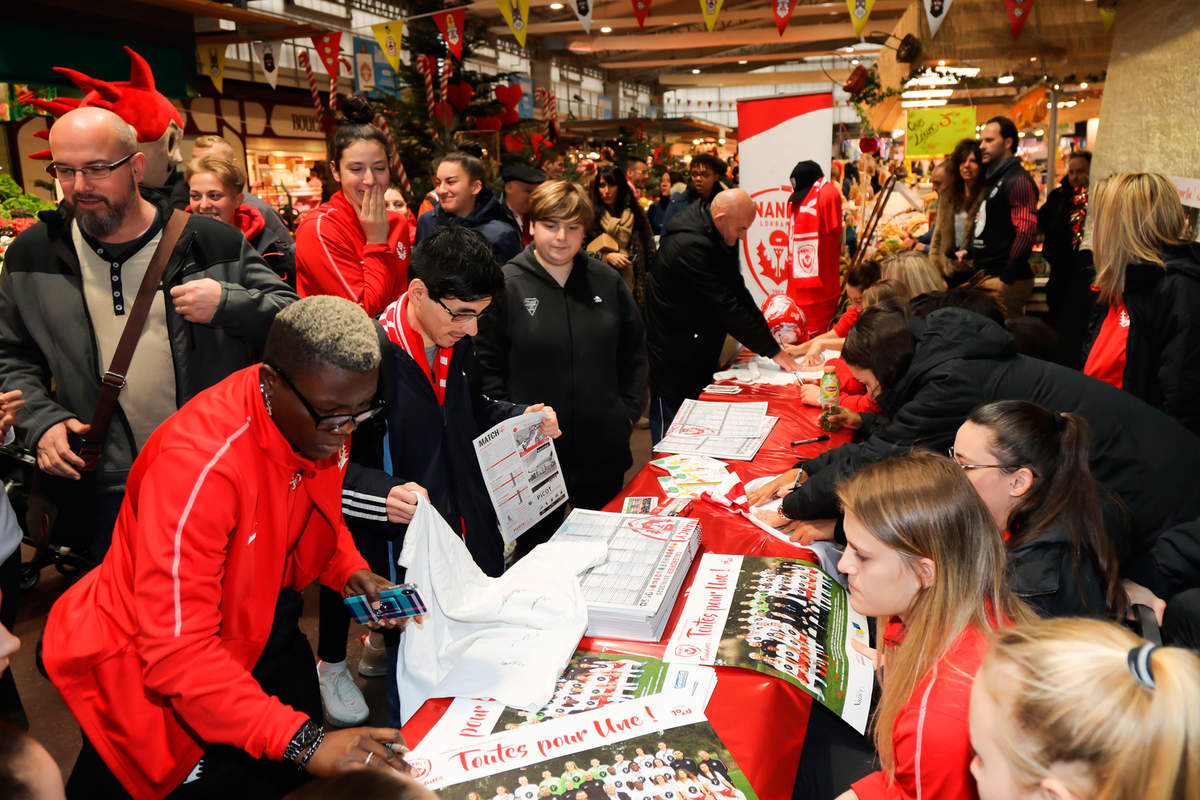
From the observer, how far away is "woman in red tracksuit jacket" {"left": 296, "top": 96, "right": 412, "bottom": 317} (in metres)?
2.99

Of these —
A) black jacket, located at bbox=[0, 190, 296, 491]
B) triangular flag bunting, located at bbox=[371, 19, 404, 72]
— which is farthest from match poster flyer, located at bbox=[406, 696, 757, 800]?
triangular flag bunting, located at bbox=[371, 19, 404, 72]

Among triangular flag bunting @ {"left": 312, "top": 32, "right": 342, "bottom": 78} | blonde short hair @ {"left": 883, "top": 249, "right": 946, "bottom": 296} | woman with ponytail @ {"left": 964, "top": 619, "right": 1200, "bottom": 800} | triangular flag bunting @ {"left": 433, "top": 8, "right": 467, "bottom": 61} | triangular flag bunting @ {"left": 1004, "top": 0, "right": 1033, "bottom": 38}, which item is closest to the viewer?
woman with ponytail @ {"left": 964, "top": 619, "right": 1200, "bottom": 800}

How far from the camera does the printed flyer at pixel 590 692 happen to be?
1.36m

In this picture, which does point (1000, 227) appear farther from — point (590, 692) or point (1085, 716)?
point (1085, 716)

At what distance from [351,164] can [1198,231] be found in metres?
3.99

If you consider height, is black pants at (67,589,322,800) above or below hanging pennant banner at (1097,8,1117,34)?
below

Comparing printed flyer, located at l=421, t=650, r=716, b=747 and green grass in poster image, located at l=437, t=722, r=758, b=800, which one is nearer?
green grass in poster image, located at l=437, t=722, r=758, b=800

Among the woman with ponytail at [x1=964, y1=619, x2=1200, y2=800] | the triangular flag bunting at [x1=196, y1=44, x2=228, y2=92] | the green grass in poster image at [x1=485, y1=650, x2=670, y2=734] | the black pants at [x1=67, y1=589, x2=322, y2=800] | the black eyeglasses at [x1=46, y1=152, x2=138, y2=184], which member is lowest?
the black pants at [x1=67, y1=589, x2=322, y2=800]

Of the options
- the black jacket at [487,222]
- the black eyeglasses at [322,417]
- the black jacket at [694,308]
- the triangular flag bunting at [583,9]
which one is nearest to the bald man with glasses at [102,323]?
the black eyeglasses at [322,417]

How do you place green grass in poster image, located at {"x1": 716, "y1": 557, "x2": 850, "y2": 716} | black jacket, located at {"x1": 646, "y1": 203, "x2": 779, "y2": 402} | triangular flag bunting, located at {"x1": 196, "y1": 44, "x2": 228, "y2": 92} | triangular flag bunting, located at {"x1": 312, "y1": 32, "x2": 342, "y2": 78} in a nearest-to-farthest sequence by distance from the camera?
green grass in poster image, located at {"x1": 716, "y1": 557, "x2": 850, "y2": 716}, black jacket, located at {"x1": 646, "y1": 203, "x2": 779, "y2": 402}, triangular flag bunting, located at {"x1": 312, "y1": 32, "x2": 342, "y2": 78}, triangular flag bunting, located at {"x1": 196, "y1": 44, "x2": 228, "y2": 92}

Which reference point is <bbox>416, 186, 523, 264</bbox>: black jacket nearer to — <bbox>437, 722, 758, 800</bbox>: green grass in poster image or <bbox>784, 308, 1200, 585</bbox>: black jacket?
<bbox>784, 308, 1200, 585</bbox>: black jacket

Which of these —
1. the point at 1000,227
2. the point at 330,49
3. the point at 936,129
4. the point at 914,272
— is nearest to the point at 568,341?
the point at 914,272

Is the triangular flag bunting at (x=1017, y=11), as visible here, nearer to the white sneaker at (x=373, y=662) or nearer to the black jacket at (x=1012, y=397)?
the black jacket at (x=1012, y=397)

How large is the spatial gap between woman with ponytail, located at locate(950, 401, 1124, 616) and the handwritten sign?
6920 millimetres
